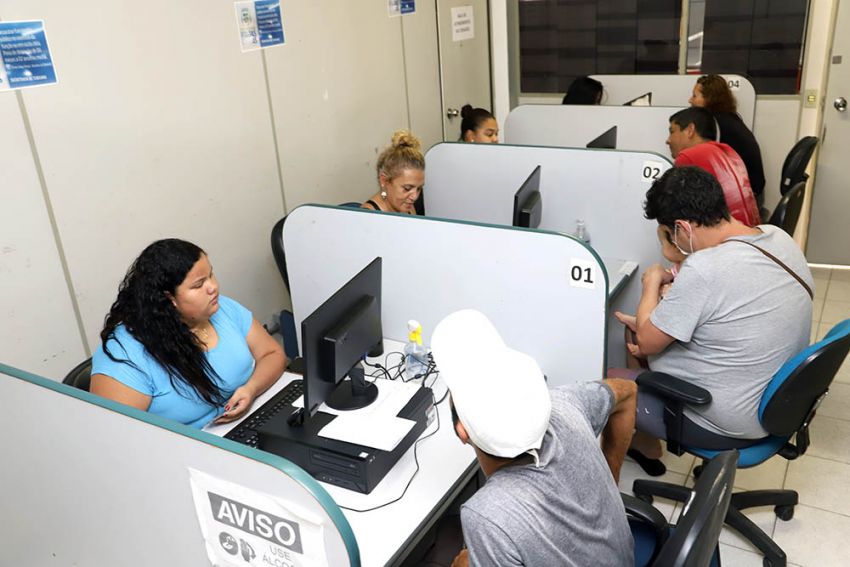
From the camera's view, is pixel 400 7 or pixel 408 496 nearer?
pixel 408 496

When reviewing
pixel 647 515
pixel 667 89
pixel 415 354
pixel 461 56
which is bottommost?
pixel 647 515

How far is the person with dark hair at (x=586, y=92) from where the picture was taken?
179 inches

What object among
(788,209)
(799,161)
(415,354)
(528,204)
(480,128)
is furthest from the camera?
(480,128)

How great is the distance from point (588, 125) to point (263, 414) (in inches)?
112

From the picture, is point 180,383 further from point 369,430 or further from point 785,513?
point 785,513

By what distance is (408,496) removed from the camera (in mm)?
1676

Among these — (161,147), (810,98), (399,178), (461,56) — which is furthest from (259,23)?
(810,98)

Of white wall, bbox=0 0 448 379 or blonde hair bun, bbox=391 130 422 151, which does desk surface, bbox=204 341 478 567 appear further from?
blonde hair bun, bbox=391 130 422 151

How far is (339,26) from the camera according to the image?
3.43 m

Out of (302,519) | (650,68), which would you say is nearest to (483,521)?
(302,519)

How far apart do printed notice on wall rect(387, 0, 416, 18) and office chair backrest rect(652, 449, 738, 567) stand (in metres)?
3.19

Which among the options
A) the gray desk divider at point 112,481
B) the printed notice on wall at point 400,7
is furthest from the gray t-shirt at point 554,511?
the printed notice on wall at point 400,7

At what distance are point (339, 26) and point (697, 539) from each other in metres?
2.96

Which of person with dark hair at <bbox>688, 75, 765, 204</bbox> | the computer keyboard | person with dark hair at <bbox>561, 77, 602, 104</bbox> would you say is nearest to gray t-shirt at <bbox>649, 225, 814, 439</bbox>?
the computer keyboard
